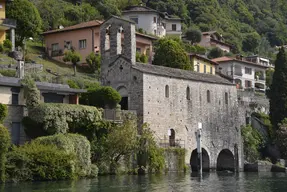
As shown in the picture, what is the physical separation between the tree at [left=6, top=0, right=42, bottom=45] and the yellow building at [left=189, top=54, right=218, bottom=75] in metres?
19.9

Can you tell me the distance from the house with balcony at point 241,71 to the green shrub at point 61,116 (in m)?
46.9

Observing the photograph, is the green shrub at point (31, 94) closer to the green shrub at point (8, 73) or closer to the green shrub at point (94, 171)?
the green shrub at point (94, 171)

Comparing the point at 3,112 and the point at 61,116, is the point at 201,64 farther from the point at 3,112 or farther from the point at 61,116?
the point at 3,112

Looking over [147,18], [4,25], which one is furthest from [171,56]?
[147,18]

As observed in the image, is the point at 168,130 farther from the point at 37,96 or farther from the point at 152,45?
the point at 152,45

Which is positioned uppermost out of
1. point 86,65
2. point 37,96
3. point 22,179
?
point 86,65

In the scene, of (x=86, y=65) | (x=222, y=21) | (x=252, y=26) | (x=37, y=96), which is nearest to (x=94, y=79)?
(x=86, y=65)

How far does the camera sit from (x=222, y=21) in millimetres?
139875

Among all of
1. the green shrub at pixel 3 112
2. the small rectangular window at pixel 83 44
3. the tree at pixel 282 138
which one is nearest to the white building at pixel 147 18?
the small rectangular window at pixel 83 44

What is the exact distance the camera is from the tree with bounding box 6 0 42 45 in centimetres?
7088

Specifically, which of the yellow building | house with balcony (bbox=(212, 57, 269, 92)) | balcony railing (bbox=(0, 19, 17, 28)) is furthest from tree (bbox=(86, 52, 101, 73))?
house with balcony (bbox=(212, 57, 269, 92))

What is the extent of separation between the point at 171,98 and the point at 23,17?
24.3 m

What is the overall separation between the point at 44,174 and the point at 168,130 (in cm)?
1774

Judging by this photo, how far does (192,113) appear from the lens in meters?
57.7
